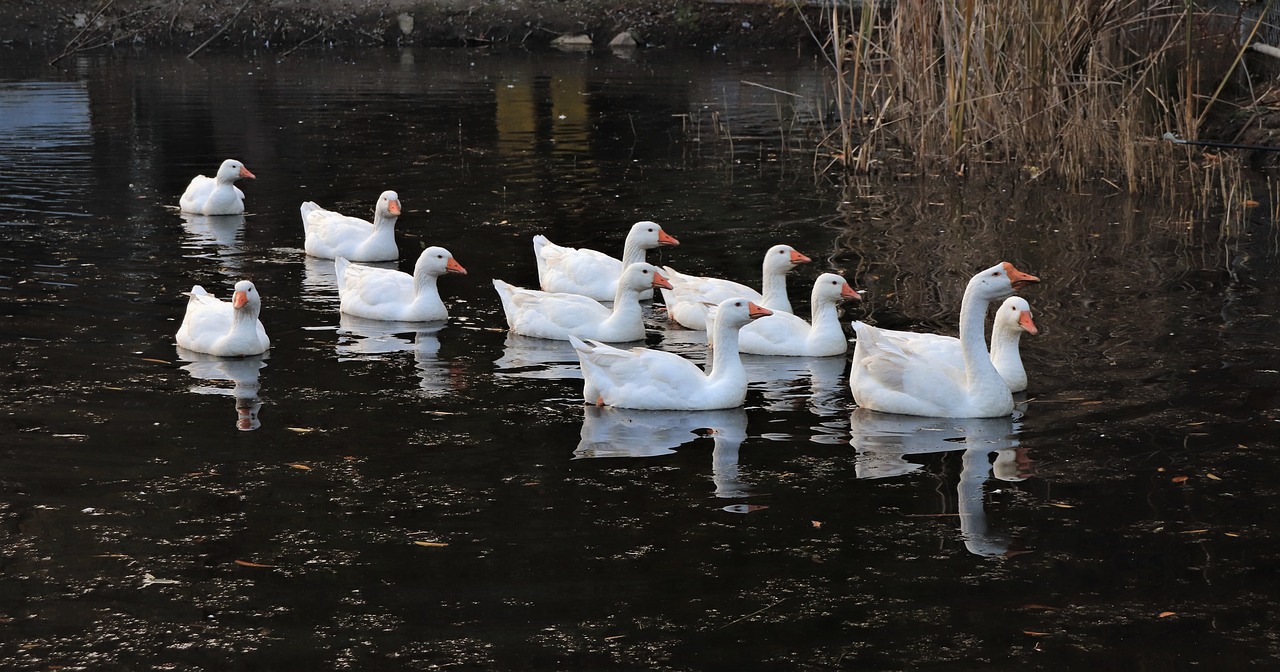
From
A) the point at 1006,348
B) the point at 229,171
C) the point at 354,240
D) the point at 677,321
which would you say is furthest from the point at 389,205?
the point at 1006,348

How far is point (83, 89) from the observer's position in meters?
31.6

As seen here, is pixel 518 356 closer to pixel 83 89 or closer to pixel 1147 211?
pixel 1147 211

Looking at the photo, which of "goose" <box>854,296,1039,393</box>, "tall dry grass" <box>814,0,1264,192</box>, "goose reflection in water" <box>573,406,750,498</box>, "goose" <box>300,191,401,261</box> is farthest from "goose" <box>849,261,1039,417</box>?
"tall dry grass" <box>814,0,1264,192</box>

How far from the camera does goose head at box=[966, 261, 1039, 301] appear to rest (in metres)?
9.91

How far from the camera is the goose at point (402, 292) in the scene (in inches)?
485

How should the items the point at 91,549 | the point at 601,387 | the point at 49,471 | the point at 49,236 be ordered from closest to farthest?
the point at 91,549 → the point at 49,471 → the point at 601,387 → the point at 49,236

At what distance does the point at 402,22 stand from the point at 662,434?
3581 centimetres

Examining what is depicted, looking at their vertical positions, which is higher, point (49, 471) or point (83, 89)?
point (83, 89)

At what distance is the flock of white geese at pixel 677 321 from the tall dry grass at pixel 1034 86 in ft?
18.7

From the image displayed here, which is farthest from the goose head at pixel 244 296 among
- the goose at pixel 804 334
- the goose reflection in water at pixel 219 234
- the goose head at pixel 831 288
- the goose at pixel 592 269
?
the goose head at pixel 831 288

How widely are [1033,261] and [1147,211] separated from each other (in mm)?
2954

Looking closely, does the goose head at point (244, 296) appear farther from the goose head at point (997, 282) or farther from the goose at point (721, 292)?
the goose head at point (997, 282)

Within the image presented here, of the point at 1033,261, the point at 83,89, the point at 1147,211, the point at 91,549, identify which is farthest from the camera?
the point at 83,89

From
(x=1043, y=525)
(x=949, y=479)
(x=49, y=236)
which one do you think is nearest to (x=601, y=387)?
(x=949, y=479)
